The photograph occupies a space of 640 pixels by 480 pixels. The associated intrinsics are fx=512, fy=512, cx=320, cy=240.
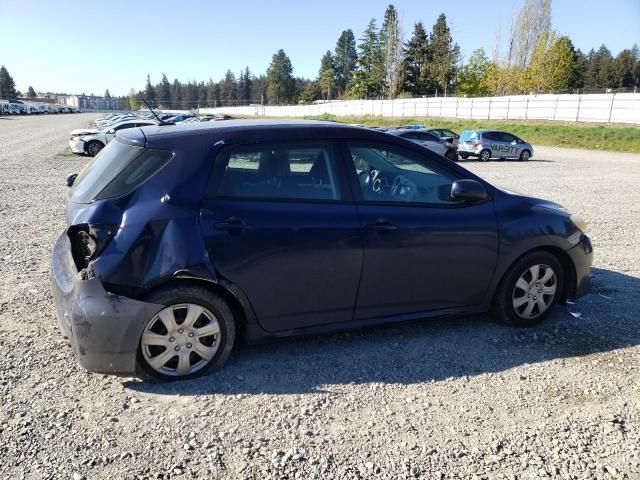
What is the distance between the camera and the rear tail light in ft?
10.6

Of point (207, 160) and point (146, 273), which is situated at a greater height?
point (207, 160)

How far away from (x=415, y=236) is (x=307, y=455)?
1.80m

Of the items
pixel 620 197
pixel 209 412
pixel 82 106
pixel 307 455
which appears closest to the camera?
pixel 307 455

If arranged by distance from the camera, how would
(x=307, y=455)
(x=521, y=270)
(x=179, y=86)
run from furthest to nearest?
(x=179, y=86) → (x=521, y=270) → (x=307, y=455)

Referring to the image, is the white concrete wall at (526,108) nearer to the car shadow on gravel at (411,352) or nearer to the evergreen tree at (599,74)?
the car shadow on gravel at (411,352)

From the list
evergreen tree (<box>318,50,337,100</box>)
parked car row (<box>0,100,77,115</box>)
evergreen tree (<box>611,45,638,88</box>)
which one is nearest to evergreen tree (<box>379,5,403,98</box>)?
evergreen tree (<box>318,50,337,100</box>)

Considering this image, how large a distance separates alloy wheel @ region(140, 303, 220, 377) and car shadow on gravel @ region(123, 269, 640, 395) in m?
0.13

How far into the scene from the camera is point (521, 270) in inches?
171

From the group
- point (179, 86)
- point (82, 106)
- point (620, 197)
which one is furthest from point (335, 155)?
point (179, 86)

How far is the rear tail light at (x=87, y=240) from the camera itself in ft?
10.6

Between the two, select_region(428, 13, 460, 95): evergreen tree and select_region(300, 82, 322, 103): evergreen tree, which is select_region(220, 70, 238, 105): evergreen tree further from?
select_region(428, 13, 460, 95): evergreen tree

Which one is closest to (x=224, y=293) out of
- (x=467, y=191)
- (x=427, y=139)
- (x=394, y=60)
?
(x=467, y=191)

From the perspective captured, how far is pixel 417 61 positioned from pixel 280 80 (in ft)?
197

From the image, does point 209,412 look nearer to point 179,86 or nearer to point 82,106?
point 82,106
